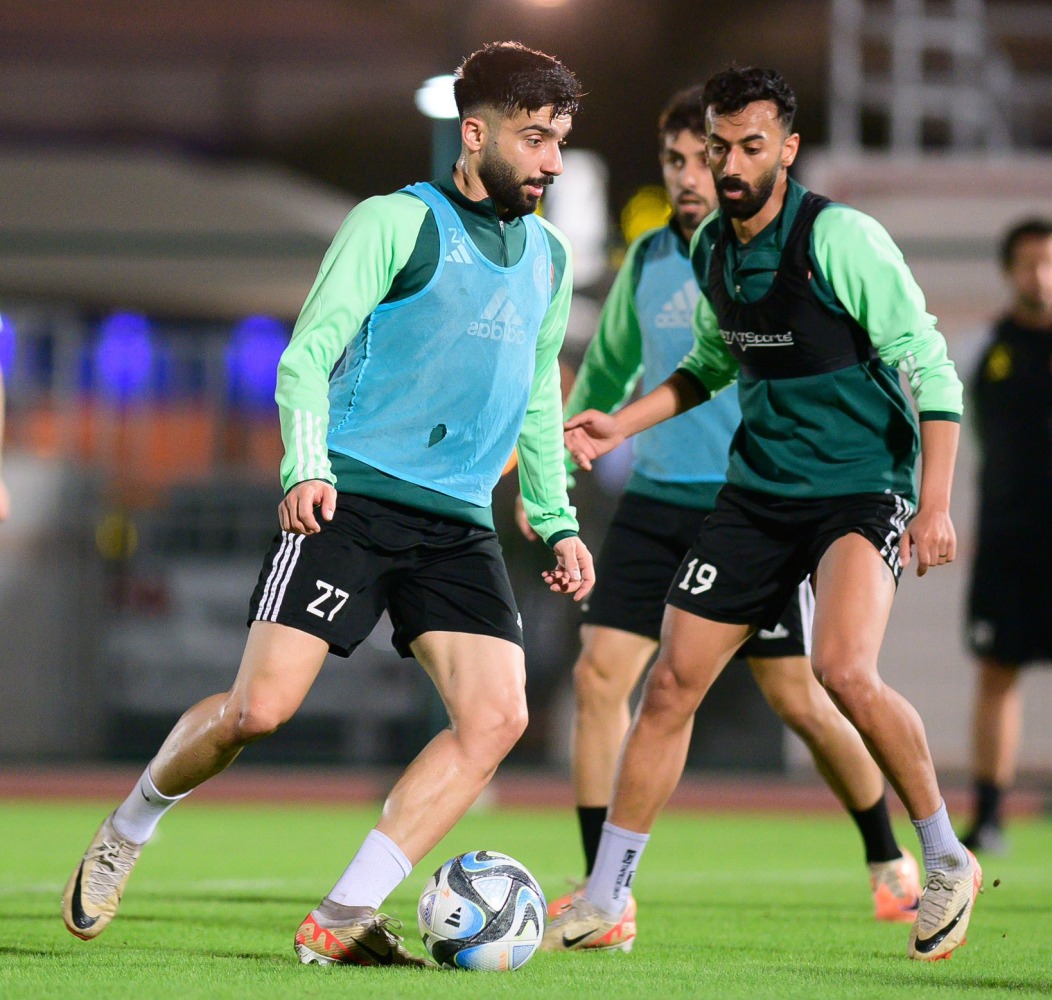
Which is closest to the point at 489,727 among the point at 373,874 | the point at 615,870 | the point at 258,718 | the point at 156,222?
the point at 373,874

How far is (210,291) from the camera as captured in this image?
26062mm

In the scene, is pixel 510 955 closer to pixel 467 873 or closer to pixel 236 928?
pixel 467 873

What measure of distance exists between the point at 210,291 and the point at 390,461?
71.2ft

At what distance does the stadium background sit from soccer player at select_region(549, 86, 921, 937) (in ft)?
7.98

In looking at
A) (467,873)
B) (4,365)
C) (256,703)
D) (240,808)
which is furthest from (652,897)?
(4,365)

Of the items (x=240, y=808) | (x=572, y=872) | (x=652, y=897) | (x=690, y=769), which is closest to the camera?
(x=652, y=897)

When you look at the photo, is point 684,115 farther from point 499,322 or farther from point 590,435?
point 499,322

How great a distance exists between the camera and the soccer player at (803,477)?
5121mm

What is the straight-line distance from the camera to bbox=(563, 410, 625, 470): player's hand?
5.70 meters

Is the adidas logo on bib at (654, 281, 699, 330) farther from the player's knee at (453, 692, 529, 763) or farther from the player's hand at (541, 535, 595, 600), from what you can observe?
the player's knee at (453, 692, 529, 763)

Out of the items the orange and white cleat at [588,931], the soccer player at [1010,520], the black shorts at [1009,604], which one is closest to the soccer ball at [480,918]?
the orange and white cleat at [588,931]

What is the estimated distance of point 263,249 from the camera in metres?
24.5

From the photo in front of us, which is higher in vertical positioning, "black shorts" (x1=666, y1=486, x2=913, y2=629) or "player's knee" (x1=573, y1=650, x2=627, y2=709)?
"black shorts" (x1=666, y1=486, x2=913, y2=629)

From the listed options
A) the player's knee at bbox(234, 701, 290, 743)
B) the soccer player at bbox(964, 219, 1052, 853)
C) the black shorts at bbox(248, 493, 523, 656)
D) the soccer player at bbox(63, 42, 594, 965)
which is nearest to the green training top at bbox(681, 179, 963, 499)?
the soccer player at bbox(63, 42, 594, 965)
